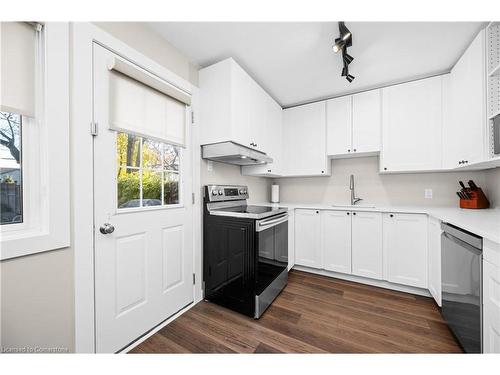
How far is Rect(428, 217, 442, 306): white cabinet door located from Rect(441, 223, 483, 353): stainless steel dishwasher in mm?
136

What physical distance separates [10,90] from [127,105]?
0.55m

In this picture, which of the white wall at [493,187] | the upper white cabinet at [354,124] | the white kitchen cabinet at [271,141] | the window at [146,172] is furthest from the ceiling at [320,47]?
the white wall at [493,187]

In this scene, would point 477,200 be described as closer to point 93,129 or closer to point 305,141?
point 305,141

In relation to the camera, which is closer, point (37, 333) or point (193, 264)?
point (37, 333)

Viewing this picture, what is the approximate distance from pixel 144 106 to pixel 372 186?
2837 millimetres

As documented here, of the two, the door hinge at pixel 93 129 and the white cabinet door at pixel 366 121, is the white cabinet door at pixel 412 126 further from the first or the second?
the door hinge at pixel 93 129

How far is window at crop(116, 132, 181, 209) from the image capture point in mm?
1432

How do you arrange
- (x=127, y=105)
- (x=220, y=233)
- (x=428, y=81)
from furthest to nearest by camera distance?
1. (x=428, y=81)
2. (x=220, y=233)
3. (x=127, y=105)

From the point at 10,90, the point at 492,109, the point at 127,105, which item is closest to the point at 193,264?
the point at 127,105

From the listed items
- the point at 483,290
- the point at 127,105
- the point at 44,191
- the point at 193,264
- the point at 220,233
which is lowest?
the point at 193,264

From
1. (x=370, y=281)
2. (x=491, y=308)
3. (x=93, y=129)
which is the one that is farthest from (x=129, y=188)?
(x=370, y=281)

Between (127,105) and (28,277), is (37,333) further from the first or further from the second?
(127,105)

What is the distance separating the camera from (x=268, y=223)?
188cm

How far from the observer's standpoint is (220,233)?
1.92 metres
